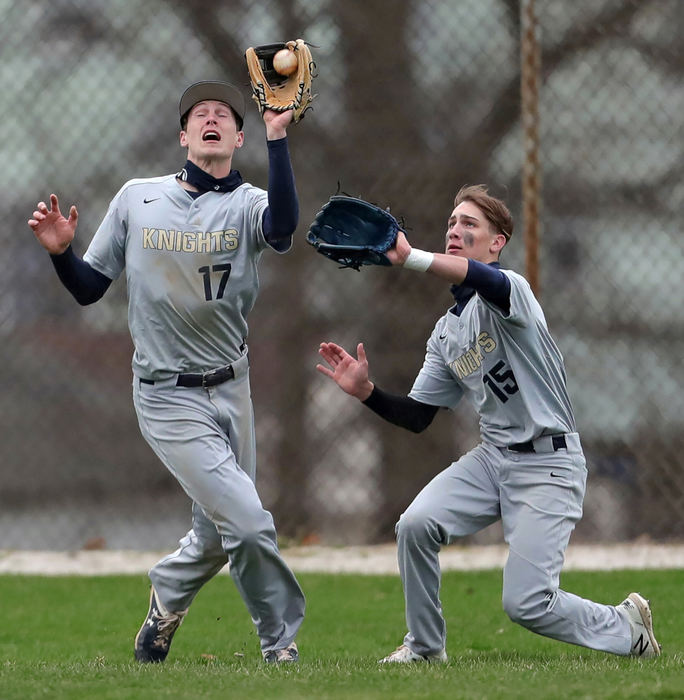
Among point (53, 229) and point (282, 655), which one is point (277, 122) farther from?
point (282, 655)

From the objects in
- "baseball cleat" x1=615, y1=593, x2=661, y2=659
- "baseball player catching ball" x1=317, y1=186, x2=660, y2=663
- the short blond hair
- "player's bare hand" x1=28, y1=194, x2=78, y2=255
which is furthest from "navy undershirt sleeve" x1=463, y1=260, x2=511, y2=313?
"player's bare hand" x1=28, y1=194, x2=78, y2=255

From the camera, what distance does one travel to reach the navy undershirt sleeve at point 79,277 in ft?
16.7

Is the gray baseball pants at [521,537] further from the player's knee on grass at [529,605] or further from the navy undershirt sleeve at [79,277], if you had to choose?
the navy undershirt sleeve at [79,277]

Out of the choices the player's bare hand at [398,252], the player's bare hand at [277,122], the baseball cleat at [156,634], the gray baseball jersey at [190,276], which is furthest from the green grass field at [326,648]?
the player's bare hand at [277,122]

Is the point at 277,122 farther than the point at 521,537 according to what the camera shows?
No

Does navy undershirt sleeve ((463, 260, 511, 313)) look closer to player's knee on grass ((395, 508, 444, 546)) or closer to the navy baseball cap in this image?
player's knee on grass ((395, 508, 444, 546))

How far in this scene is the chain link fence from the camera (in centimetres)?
834

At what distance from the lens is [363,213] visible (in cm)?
460

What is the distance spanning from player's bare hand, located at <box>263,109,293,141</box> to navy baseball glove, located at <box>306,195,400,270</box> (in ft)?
1.18

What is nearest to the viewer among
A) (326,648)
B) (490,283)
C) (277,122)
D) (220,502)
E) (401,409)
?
(490,283)

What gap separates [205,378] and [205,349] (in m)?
0.11

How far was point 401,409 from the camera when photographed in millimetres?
5387

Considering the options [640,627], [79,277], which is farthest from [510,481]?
[79,277]

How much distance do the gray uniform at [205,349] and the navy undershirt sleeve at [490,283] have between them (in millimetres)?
921
